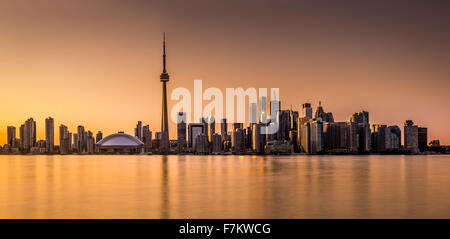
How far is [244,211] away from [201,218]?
14.9ft

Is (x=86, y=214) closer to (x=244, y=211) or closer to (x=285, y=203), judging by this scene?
(x=244, y=211)

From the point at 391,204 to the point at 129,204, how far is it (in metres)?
22.4

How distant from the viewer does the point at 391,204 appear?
3603 centimetres

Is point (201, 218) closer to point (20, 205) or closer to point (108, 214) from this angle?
point (108, 214)

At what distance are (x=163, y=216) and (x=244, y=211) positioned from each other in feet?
20.8
